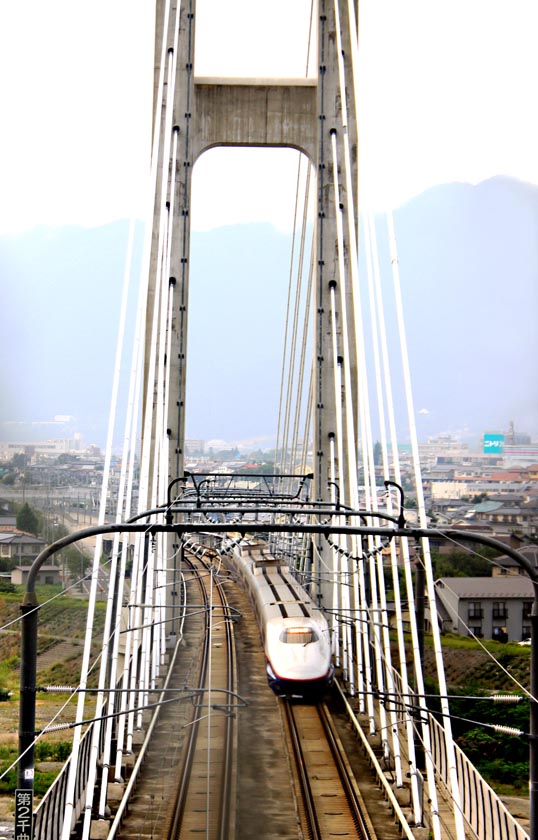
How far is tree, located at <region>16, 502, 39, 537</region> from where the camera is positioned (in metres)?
65.6

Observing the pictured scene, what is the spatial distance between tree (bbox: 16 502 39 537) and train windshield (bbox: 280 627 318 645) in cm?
4894

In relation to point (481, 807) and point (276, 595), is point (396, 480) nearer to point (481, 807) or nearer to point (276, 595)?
point (481, 807)

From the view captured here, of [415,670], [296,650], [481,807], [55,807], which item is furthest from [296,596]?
[55,807]

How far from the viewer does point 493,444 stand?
119812 mm

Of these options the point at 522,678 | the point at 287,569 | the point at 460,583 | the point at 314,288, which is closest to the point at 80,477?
the point at 460,583

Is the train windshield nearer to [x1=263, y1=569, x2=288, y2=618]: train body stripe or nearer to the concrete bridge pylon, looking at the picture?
[x1=263, y1=569, x2=288, y2=618]: train body stripe

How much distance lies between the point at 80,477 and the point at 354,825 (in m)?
67.9

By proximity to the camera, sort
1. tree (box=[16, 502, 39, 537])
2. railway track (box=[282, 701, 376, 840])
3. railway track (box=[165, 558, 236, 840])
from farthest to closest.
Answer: tree (box=[16, 502, 39, 537]) < railway track (box=[282, 701, 376, 840]) < railway track (box=[165, 558, 236, 840])

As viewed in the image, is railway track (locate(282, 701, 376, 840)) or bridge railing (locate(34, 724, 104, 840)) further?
railway track (locate(282, 701, 376, 840))

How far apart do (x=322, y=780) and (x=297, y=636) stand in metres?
3.42

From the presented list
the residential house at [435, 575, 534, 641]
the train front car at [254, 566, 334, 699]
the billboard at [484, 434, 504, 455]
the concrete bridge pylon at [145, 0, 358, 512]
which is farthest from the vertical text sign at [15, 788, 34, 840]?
the billboard at [484, 434, 504, 455]

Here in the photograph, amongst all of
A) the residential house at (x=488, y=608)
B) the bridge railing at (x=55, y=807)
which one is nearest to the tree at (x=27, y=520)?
the residential house at (x=488, y=608)

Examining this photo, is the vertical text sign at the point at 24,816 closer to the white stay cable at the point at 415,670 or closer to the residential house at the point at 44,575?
the white stay cable at the point at 415,670

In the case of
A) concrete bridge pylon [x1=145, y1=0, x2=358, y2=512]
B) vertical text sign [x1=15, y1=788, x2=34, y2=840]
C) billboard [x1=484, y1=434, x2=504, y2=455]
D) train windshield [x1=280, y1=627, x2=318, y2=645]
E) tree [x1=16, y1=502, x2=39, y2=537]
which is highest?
billboard [x1=484, y1=434, x2=504, y2=455]
